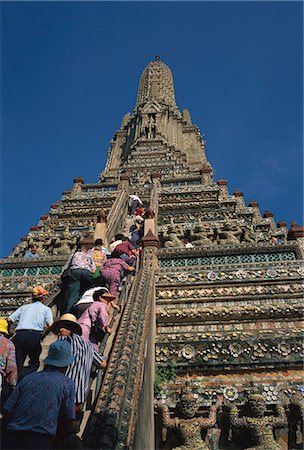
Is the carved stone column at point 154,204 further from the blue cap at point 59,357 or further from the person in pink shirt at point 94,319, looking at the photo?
the blue cap at point 59,357

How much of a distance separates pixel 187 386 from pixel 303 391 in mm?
1723

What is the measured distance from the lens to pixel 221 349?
671cm

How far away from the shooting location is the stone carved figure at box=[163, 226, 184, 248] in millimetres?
10469

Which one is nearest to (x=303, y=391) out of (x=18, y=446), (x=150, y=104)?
(x=18, y=446)

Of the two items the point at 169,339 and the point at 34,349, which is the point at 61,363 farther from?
the point at 169,339

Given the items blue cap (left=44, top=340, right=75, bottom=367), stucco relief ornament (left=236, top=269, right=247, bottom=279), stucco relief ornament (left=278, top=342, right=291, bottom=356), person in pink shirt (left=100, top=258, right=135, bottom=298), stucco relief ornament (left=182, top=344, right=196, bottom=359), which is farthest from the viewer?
stucco relief ornament (left=236, top=269, right=247, bottom=279)

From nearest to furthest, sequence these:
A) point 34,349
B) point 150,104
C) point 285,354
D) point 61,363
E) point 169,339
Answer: point 61,363 < point 34,349 < point 285,354 < point 169,339 < point 150,104

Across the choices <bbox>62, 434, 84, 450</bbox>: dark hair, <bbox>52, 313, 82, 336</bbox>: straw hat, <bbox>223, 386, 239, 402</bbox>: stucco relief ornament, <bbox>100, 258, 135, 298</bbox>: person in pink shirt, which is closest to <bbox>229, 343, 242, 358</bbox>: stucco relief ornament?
<bbox>223, 386, 239, 402</bbox>: stucco relief ornament

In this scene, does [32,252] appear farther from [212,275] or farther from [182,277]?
[212,275]

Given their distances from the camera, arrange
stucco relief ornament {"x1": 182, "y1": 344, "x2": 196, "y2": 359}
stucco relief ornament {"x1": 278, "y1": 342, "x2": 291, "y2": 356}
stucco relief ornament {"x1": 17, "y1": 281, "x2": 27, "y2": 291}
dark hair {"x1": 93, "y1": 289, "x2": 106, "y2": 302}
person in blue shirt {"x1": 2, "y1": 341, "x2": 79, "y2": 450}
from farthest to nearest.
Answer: stucco relief ornament {"x1": 17, "y1": 281, "x2": 27, "y2": 291} < stucco relief ornament {"x1": 182, "y1": 344, "x2": 196, "y2": 359} < stucco relief ornament {"x1": 278, "y1": 342, "x2": 291, "y2": 356} < dark hair {"x1": 93, "y1": 289, "x2": 106, "y2": 302} < person in blue shirt {"x1": 2, "y1": 341, "x2": 79, "y2": 450}

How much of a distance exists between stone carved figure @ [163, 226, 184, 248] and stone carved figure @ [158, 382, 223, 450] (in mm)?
4926

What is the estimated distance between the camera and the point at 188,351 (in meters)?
6.77

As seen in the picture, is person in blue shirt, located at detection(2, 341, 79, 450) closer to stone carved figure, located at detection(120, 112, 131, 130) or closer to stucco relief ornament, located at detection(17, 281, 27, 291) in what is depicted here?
stucco relief ornament, located at detection(17, 281, 27, 291)

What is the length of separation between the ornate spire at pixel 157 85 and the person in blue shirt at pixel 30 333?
30176 millimetres
